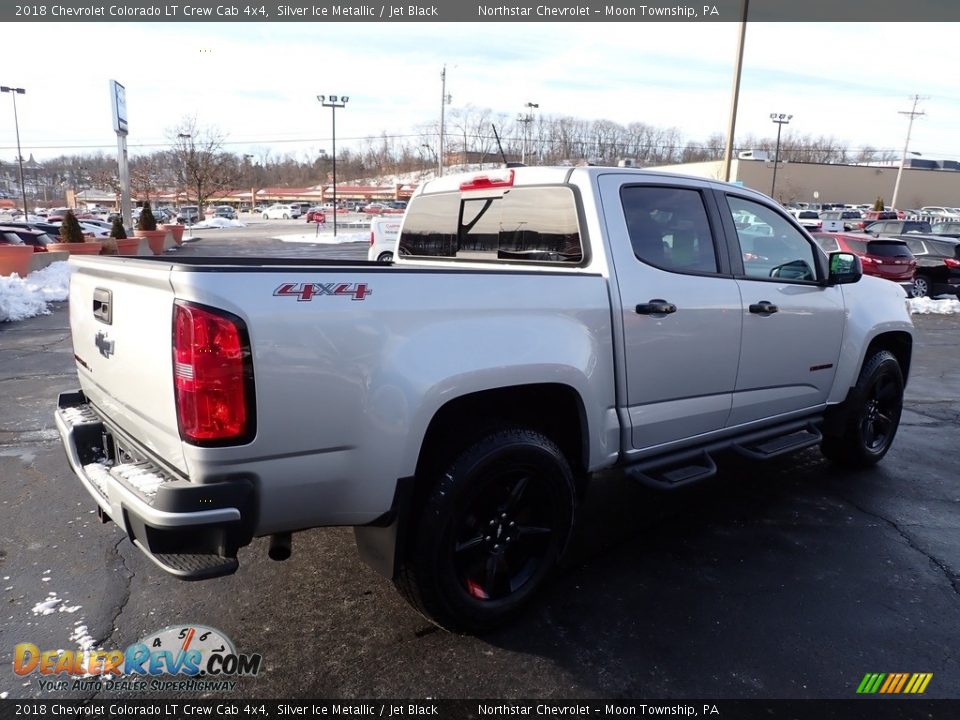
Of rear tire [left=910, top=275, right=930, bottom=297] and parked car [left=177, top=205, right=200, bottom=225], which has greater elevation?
rear tire [left=910, top=275, right=930, bottom=297]

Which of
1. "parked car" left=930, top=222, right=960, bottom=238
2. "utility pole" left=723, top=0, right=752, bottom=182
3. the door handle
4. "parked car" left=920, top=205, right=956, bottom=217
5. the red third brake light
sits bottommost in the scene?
the door handle

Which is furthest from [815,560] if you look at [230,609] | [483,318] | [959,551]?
[230,609]

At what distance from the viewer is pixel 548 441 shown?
305 cm

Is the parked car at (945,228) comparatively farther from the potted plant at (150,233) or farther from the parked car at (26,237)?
the parked car at (26,237)

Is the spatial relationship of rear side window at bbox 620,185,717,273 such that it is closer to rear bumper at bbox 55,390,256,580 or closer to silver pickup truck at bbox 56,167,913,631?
silver pickup truck at bbox 56,167,913,631

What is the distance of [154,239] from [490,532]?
90.3ft

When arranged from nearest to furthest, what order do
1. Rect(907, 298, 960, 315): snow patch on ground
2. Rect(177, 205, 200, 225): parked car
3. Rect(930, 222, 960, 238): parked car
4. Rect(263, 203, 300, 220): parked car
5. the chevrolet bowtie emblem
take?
the chevrolet bowtie emblem, Rect(907, 298, 960, 315): snow patch on ground, Rect(930, 222, 960, 238): parked car, Rect(177, 205, 200, 225): parked car, Rect(263, 203, 300, 220): parked car

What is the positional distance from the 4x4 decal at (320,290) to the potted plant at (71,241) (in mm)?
18137

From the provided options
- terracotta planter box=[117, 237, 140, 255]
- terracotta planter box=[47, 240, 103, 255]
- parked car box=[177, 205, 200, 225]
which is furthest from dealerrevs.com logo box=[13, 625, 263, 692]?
parked car box=[177, 205, 200, 225]

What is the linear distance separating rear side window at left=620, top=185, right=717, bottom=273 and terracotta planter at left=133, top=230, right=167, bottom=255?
26215mm

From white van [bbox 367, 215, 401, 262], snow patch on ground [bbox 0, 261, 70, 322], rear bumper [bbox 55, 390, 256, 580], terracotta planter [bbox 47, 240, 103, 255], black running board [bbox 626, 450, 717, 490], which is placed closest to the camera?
rear bumper [bbox 55, 390, 256, 580]

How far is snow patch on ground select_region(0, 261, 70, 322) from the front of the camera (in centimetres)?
1142

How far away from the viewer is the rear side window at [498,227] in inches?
138

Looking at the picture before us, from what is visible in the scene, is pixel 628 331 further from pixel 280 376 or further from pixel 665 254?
pixel 280 376
